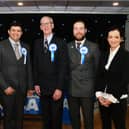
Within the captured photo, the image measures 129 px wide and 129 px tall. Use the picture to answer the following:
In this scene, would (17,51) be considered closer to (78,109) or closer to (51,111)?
(51,111)

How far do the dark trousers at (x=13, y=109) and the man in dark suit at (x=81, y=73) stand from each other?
0.53m

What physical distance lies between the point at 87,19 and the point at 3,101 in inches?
240

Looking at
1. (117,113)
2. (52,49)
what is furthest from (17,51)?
(117,113)

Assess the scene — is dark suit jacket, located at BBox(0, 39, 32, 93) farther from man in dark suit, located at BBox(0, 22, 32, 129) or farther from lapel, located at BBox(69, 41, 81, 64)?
lapel, located at BBox(69, 41, 81, 64)

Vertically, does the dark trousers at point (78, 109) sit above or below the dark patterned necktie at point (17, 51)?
below

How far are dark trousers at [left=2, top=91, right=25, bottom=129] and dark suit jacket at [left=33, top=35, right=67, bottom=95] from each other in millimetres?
277

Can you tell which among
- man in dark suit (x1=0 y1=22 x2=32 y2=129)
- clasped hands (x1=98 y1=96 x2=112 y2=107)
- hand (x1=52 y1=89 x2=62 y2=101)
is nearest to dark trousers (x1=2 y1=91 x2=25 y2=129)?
man in dark suit (x1=0 y1=22 x2=32 y2=129)

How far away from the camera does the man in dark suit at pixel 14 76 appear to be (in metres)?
3.26

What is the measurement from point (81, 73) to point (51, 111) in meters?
0.51

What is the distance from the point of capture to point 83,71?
3.25 meters

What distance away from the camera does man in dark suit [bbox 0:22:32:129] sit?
3.26 metres

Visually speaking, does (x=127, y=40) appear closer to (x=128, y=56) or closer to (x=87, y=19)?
(x=87, y=19)

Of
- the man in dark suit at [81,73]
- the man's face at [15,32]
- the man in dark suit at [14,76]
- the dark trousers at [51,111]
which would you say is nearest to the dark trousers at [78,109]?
the man in dark suit at [81,73]

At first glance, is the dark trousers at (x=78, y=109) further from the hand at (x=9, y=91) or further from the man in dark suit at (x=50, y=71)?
the hand at (x=9, y=91)
